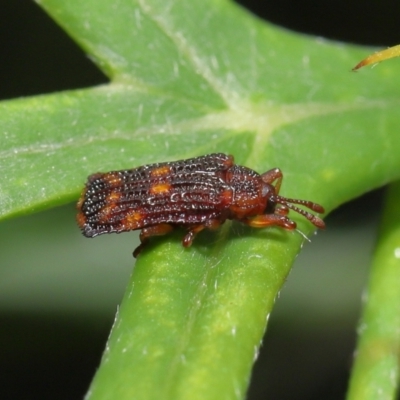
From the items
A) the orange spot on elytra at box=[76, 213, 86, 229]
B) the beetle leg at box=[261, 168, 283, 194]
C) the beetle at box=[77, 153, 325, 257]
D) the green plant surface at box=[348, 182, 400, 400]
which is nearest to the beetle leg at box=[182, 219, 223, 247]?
the beetle at box=[77, 153, 325, 257]

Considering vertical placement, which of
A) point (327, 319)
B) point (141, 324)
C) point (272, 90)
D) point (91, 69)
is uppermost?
point (91, 69)

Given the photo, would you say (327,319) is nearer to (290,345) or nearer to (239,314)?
(290,345)

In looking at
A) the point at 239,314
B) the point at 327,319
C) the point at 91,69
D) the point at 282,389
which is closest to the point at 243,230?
the point at 239,314

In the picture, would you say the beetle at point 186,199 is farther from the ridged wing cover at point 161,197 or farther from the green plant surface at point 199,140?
the green plant surface at point 199,140

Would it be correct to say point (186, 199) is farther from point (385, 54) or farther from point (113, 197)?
point (385, 54)

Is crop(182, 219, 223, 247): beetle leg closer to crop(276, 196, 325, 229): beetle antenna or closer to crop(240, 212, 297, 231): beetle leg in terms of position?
crop(240, 212, 297, 231): beetle leg

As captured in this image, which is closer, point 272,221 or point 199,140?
point 272,221

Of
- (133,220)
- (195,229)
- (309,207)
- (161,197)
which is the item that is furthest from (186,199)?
(309,207)

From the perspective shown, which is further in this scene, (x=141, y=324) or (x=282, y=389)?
(x=282, y=389)
